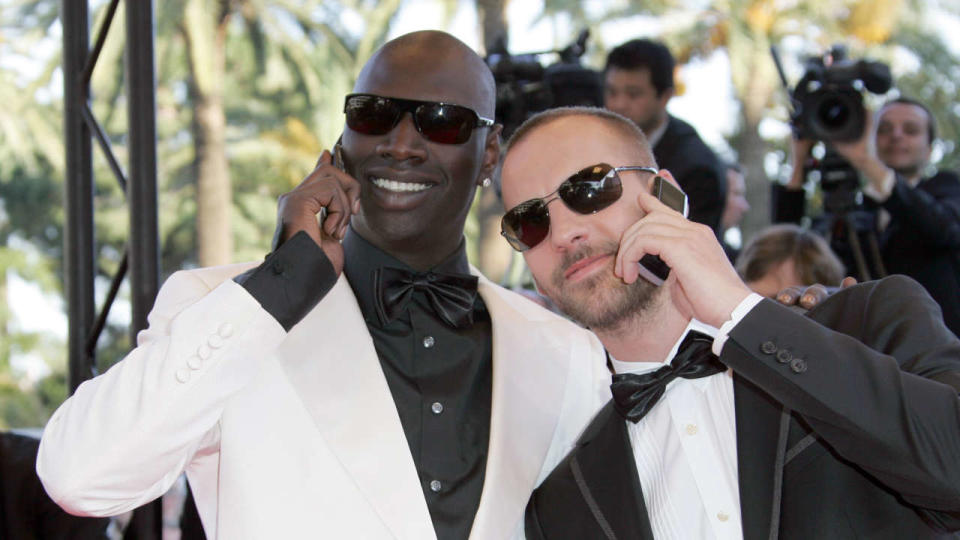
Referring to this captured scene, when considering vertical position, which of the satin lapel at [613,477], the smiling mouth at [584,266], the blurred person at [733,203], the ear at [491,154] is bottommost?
the blurred person at [733,203]

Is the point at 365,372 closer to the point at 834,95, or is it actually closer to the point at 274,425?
the point at 274,425

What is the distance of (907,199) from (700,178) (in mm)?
858

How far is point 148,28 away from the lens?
4.05 m

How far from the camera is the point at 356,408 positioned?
2.42 meters

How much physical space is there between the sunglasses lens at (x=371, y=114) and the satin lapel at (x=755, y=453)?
109 cm

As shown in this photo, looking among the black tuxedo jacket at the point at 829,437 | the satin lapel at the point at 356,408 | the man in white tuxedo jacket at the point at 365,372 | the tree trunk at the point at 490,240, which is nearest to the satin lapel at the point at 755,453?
A: the black tuxedo jacket at the point at 829,437

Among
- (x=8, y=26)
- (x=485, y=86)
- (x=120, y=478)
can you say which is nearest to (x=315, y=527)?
(x=120, y=478)

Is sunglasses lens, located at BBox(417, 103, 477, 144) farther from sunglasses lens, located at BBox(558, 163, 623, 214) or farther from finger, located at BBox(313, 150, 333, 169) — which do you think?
sunglasses lens, located at BBox(558, 163, 623, 214)

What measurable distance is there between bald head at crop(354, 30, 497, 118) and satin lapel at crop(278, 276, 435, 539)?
2.08 feet

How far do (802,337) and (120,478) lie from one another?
1.36 m

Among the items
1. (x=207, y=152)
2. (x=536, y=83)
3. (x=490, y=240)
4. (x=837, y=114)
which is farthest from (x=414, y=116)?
(x=207, y=152)

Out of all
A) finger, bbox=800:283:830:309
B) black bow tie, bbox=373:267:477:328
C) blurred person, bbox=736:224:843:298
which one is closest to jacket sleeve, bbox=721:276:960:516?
finger, bbox=800:283:830:309

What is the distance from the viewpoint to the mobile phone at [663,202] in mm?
2289

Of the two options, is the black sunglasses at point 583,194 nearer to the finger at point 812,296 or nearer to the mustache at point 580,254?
the mustache at point 580,254
